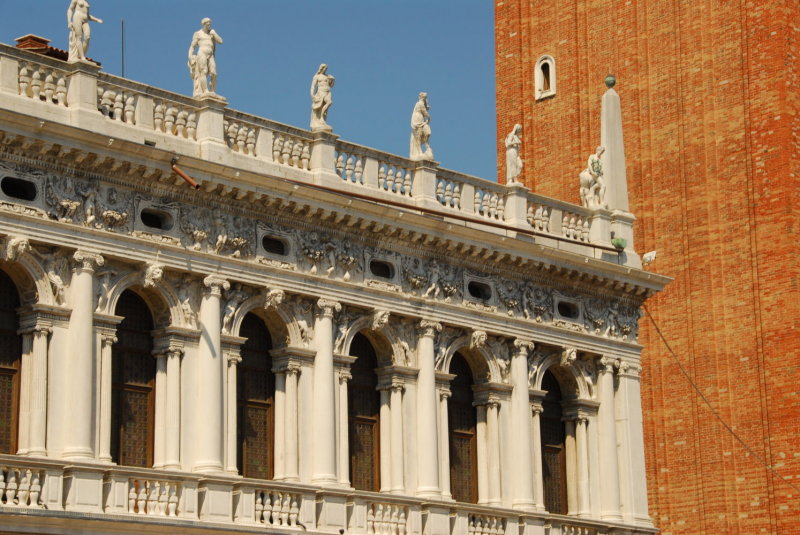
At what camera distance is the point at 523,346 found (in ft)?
121

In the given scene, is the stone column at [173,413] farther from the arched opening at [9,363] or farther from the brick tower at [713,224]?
the brick tower at [713,224]

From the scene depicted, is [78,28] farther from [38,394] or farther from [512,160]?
[512,160]

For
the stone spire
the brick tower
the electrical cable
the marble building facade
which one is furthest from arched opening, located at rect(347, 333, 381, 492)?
the brick tower

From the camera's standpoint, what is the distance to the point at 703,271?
4803 cm

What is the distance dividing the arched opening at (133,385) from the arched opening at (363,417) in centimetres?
447

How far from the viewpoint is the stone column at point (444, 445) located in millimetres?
34844

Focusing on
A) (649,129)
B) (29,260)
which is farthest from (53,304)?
(649,129)

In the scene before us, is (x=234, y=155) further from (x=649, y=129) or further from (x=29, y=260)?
(x=649, y=129)

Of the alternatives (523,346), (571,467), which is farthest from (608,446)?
(523,346)

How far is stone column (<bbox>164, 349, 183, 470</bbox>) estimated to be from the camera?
100 ft

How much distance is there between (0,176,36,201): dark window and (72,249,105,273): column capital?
113cm

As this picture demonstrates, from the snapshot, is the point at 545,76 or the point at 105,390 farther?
the point at 545,76

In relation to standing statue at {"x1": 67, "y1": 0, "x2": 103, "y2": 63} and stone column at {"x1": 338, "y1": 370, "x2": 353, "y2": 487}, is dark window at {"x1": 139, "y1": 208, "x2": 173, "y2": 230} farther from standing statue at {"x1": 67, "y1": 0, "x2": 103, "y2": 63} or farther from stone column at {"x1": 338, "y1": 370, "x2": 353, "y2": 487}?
stone column at {"x1": 338, "y1": 370, "x2": 353, "y2": 487}

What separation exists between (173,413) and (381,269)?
5.48 meters
